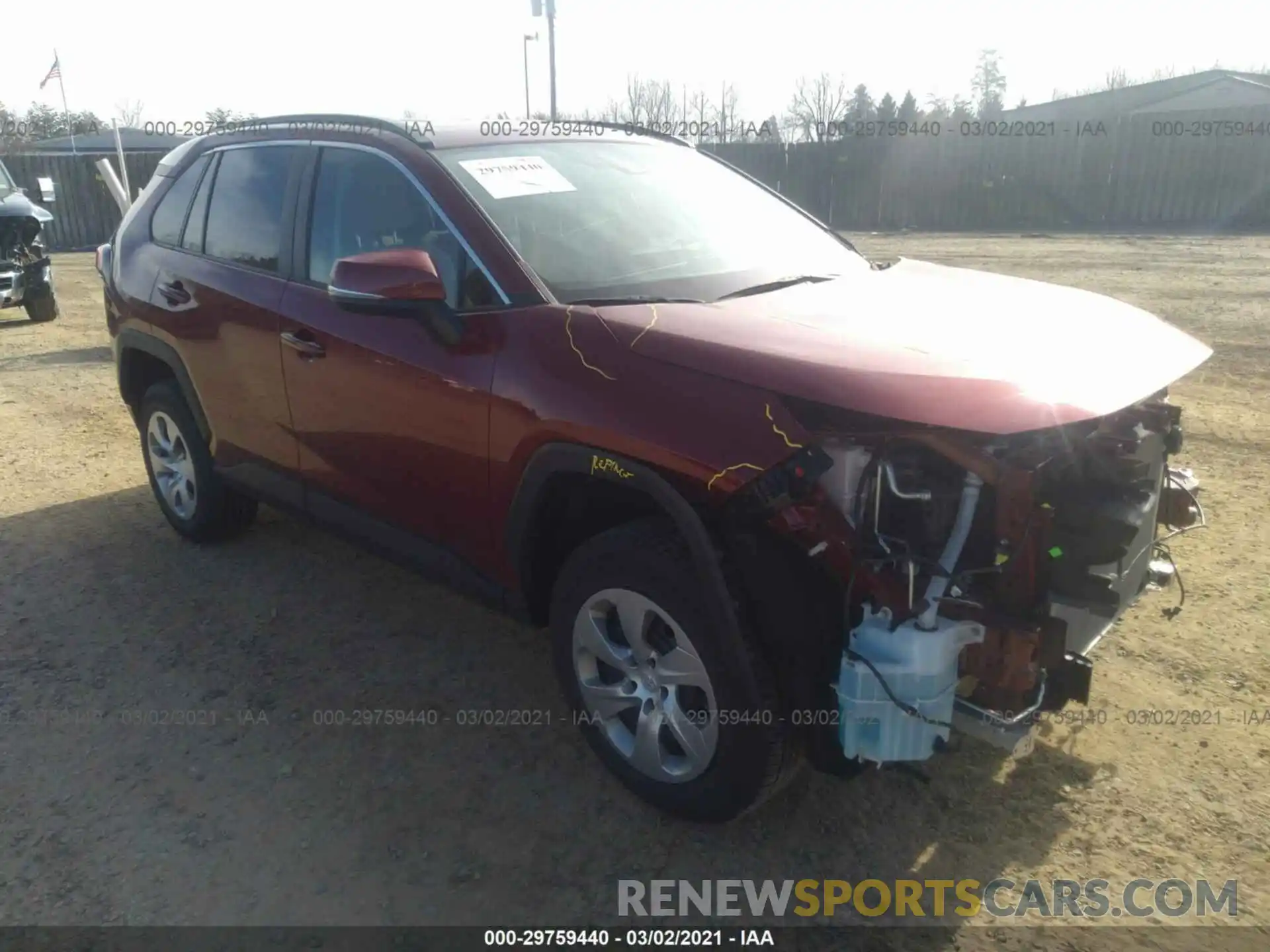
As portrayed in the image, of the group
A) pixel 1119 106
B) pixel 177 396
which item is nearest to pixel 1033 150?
pixel 1119 106

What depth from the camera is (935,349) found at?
2.55 meters

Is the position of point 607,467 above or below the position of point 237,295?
below

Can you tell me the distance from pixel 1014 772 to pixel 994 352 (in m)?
1.36

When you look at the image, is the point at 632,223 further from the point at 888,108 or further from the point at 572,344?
the point at 888,108

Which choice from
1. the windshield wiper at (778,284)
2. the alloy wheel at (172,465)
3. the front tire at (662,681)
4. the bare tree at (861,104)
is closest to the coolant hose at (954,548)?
the front tire at (662,681)

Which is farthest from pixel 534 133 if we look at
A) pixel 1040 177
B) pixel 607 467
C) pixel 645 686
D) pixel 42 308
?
pixel 1040 177

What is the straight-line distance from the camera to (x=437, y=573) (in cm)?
344

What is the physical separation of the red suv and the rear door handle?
0.42 metres

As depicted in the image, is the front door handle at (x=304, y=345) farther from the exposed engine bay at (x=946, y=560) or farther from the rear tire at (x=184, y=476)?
the exposed engine bay at (x=946, y=560)

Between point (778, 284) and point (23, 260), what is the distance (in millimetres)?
11155

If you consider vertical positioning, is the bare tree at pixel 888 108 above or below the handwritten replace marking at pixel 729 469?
above

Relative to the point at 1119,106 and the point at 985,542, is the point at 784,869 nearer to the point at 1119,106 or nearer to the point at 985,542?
the point at 985,542

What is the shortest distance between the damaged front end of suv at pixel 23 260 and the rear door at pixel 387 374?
948 centimetres

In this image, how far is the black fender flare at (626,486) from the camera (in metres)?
2.53
